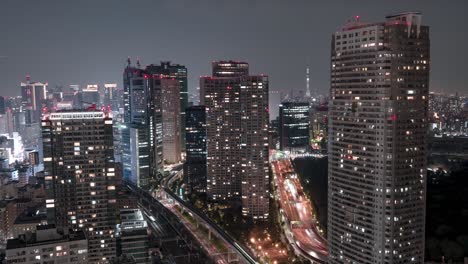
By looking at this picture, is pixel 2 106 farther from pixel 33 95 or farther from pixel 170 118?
pixel 170 118

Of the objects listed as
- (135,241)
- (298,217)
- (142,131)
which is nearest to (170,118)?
(142,131)

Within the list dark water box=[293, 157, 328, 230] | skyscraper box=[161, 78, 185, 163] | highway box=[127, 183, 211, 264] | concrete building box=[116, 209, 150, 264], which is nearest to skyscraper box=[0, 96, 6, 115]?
skyscraper box=[161, 78, 185, 163]

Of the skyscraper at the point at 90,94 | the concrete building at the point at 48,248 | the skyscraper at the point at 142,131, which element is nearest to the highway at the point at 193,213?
the skyscraper at the point at 142,131

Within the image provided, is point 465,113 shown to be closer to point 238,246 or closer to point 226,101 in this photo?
point 226,101

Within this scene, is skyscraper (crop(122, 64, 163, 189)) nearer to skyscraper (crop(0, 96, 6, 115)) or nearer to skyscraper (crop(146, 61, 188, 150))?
skyscraper (crop(146, 61, 188, 150))

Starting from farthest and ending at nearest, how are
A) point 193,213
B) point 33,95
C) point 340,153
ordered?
point 33,95, point 193,213, point 340,153

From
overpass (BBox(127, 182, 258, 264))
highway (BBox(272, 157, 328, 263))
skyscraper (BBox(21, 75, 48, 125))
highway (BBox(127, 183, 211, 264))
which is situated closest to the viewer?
overpass (BBox(127, 182, 258, 264))

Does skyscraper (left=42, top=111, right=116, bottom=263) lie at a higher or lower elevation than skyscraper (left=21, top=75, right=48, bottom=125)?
lower
